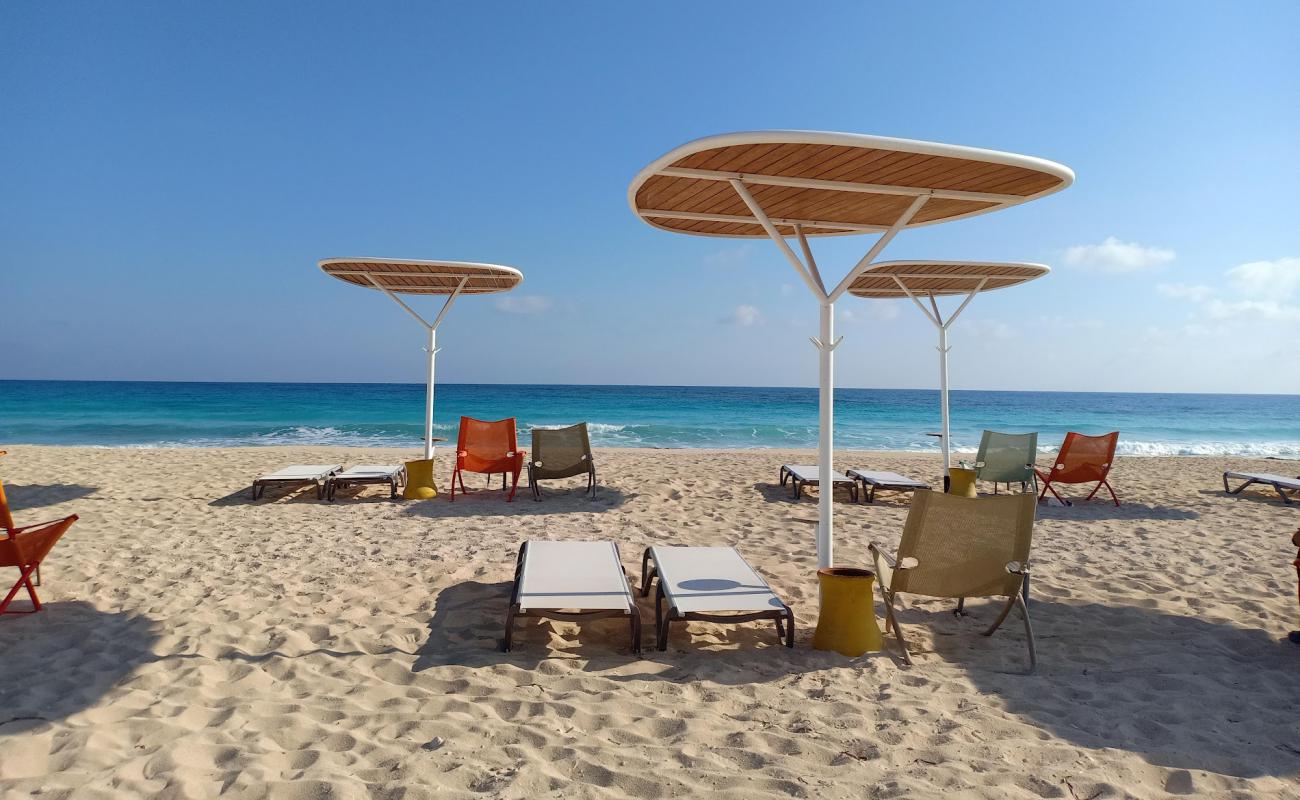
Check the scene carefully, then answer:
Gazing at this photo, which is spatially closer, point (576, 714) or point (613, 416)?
point (576, 714)

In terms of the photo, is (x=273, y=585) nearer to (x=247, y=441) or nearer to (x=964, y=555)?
(x=964, y=555)

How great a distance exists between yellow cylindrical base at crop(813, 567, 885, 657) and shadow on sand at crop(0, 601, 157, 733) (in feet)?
10.0

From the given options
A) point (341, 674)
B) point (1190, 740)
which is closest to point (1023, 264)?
point (1190, 740)

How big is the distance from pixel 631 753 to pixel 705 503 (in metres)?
4.83

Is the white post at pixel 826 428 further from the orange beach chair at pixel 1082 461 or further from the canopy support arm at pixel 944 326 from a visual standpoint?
the orange beach chair at pixel 1082 461

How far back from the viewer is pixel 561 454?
7418 mm

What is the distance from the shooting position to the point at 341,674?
115 inches

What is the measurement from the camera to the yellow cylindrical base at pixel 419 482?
7.12 m

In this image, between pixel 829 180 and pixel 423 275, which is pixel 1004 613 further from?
pixel 423 275

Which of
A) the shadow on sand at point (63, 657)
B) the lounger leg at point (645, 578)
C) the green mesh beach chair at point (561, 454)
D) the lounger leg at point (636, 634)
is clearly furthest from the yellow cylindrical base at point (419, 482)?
the lounger leg at point (636, 634)

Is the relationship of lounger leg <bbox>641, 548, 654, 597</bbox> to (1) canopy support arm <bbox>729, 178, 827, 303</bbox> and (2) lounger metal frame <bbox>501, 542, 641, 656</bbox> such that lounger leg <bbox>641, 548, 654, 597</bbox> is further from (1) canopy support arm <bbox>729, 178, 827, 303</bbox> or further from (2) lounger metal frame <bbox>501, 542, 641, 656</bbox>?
(1) canopy support arm <bbox>729, 178, 827, 303</bbox>

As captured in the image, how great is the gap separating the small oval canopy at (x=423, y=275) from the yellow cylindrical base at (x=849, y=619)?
5021 mm

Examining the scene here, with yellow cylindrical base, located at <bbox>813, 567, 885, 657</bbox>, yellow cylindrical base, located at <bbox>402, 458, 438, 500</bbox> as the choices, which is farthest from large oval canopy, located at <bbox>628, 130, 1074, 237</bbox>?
yellow cylindrical base, located at <bbox>402, 458, 438, 500</bbox>

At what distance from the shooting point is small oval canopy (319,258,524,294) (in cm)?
675
